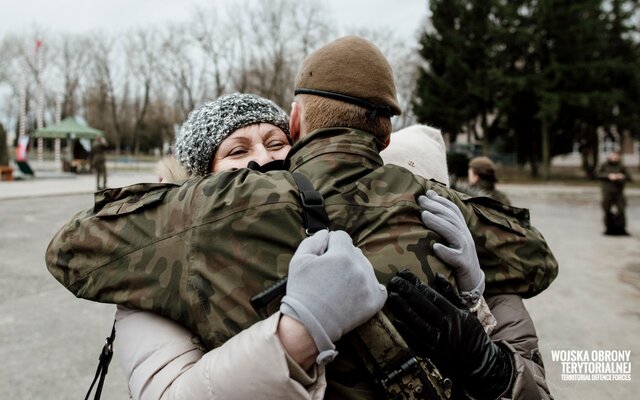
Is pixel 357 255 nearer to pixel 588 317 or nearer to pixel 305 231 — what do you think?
pixel 305 231

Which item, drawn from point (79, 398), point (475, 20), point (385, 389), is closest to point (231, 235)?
point (385, 389)

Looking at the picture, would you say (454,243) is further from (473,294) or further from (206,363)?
(206,363)

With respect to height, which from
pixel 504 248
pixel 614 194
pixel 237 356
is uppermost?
pixel 504 248

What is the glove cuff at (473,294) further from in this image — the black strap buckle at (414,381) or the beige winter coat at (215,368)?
the beige winter coat at (215,368)

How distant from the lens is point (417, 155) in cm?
236

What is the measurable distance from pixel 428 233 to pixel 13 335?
4.71 meters

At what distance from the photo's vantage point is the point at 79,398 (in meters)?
3.56

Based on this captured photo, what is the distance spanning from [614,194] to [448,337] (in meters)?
11.8

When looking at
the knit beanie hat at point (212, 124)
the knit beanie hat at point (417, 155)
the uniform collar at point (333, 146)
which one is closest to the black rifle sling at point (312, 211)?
the uniform collar at point (333, 146)

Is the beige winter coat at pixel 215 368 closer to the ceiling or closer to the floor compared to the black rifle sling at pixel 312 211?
closer to the floor

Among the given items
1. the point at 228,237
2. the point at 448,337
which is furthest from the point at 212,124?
the point at 448,337

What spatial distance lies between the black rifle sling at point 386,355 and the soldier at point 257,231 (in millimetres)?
24

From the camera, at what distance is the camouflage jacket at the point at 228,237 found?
1.19 meters

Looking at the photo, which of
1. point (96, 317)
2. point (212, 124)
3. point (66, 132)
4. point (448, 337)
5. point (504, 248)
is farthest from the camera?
point (66, 132)
